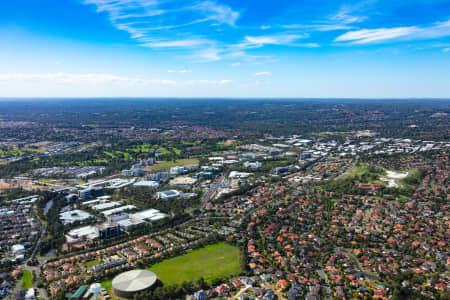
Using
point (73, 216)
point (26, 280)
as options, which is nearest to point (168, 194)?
point (73, 216)

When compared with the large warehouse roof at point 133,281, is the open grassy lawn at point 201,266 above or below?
below

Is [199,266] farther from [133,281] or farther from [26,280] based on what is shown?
[26,280]

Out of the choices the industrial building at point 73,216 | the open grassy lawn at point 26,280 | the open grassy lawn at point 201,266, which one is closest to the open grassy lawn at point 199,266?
the open grassy lawn at point 201,266

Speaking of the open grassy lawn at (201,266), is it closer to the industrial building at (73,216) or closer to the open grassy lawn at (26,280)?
the open grassy lawn at (26,280)

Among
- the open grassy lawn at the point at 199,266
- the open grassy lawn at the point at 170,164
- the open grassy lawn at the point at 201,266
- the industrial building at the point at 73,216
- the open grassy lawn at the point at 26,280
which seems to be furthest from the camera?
the open grassy lawn at the point at 170,164

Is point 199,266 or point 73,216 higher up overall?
point 73,216

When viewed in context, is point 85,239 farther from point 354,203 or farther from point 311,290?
point 354,203

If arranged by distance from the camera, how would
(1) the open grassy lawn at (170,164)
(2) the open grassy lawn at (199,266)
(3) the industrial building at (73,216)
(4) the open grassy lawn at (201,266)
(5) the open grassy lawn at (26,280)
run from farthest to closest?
(1) the open grassy lawn at (170,164) < (3) the industrial building at (73,216) < (4) the open grassy lawn at (201,266) < (2) the open grassy lawn at (199,266) < (5) the open grassy lawn at (26,280)
